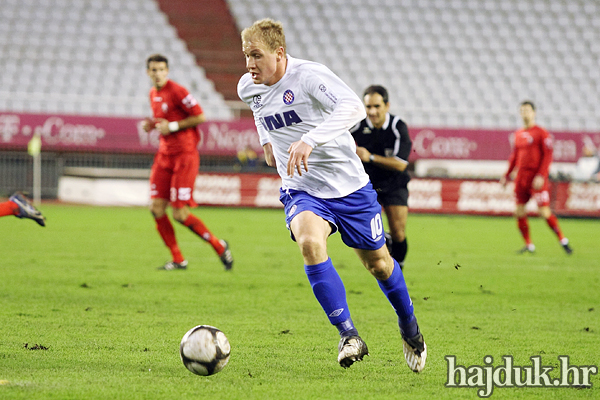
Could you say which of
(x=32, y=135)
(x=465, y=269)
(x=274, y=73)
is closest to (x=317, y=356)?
(x=274, y=73)

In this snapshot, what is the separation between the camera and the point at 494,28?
2609 cm

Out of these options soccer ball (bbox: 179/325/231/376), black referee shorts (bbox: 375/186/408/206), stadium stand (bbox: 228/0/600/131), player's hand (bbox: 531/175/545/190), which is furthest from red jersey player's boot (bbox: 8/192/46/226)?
stadium stand (bbox: 228/0/600/131)

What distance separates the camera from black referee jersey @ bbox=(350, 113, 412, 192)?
7.20 meters

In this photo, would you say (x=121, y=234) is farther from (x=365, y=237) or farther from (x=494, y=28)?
(x=494, y=28)

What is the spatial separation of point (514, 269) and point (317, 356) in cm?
555

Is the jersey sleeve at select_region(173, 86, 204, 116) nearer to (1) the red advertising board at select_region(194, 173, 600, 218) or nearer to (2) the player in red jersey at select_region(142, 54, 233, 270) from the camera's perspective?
(2) the player in red jersey at select_region(142, 54, 233, 270)

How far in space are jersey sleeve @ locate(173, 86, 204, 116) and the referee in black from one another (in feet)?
6.44

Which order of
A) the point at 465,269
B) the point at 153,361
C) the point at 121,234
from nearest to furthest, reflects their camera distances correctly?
the point at 153,361
the point at 465,269
the point at 121,234

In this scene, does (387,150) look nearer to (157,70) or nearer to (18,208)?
(157,70)

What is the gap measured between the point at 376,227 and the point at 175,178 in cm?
451

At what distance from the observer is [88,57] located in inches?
924

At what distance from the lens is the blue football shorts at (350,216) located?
13.5 feet

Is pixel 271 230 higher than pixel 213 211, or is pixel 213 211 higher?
pixel 213 211

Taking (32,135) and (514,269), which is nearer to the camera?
(514,269)
